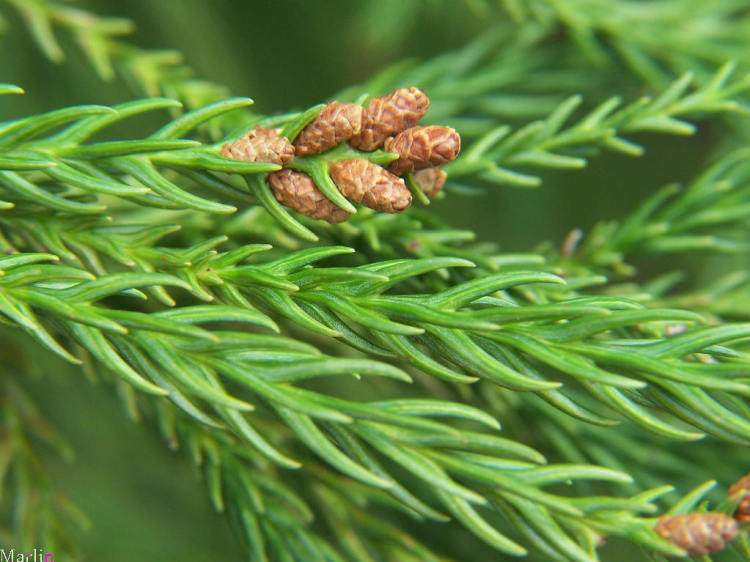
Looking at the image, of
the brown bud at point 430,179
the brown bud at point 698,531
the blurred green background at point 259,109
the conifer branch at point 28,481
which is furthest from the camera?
the blurred green background at point 259,109

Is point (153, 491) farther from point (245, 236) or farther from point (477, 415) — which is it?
point (477, 415)

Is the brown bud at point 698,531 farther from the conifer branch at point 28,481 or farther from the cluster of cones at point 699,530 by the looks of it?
the conifer branch at point 28,481

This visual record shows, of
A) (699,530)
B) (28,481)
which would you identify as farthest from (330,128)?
(28,481)

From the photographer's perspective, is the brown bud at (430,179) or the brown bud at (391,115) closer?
the brown bud at (391,115)

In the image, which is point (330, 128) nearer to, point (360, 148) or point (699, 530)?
point (360, 148)

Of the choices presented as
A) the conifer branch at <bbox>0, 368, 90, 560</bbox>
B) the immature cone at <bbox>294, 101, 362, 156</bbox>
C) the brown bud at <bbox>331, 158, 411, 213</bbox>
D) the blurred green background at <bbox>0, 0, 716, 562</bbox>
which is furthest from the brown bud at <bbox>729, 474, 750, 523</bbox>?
the blurred green background at <bbox>0, 0, 716, 562</bbox>

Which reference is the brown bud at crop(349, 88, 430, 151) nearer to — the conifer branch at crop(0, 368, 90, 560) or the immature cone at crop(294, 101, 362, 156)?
the immature cone at crop(294, 101, 362, 156)

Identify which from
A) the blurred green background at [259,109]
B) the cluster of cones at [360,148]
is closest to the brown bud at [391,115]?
the cluster of cones at [360,148]
